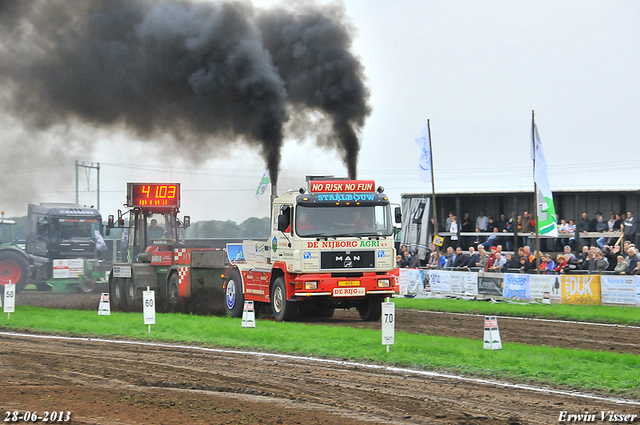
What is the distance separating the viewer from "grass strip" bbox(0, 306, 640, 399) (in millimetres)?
9750

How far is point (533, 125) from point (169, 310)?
44.9 feet

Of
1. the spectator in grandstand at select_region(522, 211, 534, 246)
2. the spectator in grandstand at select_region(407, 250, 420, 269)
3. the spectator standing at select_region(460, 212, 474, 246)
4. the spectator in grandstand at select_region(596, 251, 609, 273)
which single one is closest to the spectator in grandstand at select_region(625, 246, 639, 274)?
the spectator in grandstand at select_region(596, 251, 609, 273)

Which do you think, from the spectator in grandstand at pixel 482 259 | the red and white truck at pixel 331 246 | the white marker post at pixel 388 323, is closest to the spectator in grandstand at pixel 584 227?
the spectator in grandstand at pixel 482 259

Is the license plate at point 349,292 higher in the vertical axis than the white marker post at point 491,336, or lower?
higher

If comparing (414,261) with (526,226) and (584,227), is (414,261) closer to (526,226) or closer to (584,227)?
(526,226)

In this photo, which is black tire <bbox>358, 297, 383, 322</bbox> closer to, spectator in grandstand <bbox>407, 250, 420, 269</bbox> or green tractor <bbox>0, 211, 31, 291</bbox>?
spectator in grandstand <bbox>407, 250, 420, 269</bbox>

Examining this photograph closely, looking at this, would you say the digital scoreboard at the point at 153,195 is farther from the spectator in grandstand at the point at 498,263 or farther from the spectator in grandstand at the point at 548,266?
the spectator in grandstand at the point at 548,266

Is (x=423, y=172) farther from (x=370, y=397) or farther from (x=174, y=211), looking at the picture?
(x=370, y=397)

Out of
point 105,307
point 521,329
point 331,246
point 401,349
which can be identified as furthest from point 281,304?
point 401,349

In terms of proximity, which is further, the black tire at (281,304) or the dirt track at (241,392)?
the black tire at (281,304)

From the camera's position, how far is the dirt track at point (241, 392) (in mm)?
7621

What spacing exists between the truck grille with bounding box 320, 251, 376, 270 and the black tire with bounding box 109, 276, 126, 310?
946 cm

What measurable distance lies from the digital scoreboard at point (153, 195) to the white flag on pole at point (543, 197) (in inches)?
473

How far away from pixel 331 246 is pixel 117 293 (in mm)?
10135
